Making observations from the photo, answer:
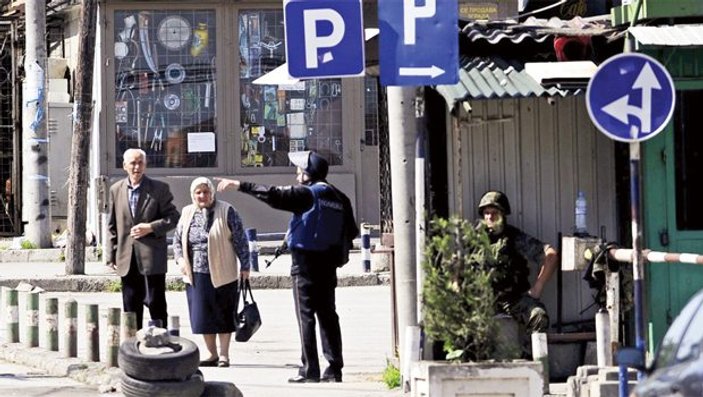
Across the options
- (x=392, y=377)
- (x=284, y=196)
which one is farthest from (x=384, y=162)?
(x=392, y=377)

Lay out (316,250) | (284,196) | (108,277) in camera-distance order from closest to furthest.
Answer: (284,196)
(316,250)
(108,277)

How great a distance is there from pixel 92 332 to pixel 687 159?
5.31m

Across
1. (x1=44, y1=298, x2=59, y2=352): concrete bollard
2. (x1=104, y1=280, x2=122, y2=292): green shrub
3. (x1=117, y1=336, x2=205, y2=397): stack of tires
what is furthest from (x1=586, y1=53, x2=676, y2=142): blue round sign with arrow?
(x1=104, y1=280, x2=122, y2=292): green shrub

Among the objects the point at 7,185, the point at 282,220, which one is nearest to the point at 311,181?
the point at 282,220

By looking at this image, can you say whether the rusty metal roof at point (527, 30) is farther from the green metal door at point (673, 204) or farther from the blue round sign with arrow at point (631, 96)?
the blue round sign with arrow at point (631, 96)

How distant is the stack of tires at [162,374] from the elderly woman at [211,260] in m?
2.31

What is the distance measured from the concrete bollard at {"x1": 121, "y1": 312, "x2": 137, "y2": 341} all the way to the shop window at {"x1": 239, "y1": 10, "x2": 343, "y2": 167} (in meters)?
12.4

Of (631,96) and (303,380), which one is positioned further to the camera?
(303,380)

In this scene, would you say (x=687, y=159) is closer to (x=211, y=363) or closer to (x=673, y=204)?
(x=673, y=204)

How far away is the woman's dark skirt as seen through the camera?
45.5ft

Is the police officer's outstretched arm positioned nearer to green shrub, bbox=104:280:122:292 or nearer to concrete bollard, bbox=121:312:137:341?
concrete bollard, bbox=121:312:137:341

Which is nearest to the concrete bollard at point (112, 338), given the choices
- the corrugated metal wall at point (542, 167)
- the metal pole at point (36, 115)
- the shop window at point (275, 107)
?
the corrugated metal wall at point (542, 167)

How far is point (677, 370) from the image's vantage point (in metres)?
7.13

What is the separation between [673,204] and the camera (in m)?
12.4
